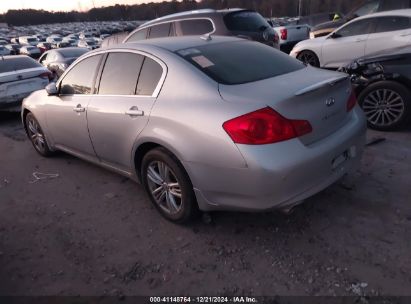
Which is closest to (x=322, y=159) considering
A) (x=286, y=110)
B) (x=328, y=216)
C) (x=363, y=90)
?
(x=286, y=110)

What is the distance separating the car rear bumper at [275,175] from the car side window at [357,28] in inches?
235

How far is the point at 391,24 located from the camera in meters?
7.54

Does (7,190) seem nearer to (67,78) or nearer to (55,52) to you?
(67,78)

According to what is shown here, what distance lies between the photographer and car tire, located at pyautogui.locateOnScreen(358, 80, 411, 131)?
188 inches

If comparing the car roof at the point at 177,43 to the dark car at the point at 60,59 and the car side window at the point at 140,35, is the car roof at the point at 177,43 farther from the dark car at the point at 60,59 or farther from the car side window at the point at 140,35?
the dark car at the point at 60,59

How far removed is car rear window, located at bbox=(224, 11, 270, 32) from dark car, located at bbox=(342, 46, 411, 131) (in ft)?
11.0

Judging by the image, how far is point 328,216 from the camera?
3219mm

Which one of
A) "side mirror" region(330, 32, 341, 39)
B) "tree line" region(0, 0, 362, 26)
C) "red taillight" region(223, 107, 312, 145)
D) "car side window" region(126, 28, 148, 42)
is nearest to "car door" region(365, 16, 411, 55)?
"side mirror" region(330, 32, 341, 39)

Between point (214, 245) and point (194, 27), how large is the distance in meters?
6.20

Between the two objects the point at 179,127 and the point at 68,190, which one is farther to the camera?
the point at 68,190

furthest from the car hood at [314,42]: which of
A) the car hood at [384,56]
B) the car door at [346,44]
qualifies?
the car hood at [384,56]

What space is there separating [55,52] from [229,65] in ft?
35.9

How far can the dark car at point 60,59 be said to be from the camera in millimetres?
11639

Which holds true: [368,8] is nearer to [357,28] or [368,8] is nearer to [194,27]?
[357,28]
